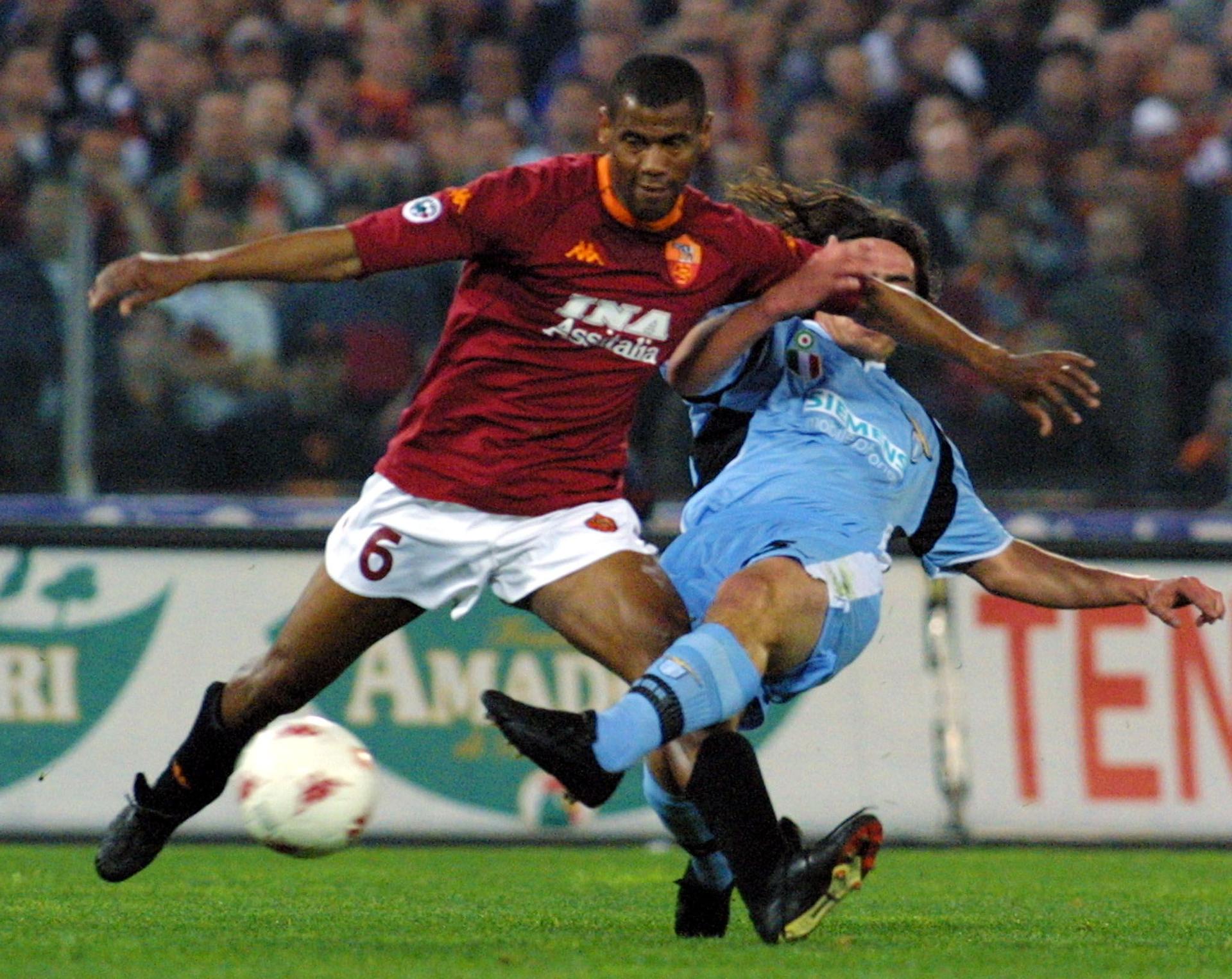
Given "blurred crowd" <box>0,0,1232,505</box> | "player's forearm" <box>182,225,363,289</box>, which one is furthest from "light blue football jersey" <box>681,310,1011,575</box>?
"blurred crowd" <box>0,0,1232,505</box>

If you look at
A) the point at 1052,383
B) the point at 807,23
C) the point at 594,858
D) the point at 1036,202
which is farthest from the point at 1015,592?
the point at 807,23

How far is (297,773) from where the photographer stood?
501 centimetres

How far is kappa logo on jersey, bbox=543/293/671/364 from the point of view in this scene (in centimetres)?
491

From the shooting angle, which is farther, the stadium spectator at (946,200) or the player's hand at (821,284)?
the stadium spectator at (946,200)

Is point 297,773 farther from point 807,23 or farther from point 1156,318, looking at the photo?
point 807,23

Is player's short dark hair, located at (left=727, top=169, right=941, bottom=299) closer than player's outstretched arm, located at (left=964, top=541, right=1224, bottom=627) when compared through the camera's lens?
No

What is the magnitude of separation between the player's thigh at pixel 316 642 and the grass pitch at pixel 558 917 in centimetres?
58

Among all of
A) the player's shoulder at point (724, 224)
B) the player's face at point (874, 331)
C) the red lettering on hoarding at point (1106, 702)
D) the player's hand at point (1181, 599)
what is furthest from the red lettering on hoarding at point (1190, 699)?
the player's shoulder at point (724, 224)

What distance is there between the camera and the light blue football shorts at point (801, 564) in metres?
4.89

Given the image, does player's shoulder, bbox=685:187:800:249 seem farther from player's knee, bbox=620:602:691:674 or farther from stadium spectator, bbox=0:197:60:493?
stadium spectator, bbox=0:197:60:493

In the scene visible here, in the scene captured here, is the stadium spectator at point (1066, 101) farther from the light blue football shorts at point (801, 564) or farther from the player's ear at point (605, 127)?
the player's ear at point (605, 127)

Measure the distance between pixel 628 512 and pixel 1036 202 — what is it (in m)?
5.06

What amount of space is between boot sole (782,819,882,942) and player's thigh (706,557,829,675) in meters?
0.47

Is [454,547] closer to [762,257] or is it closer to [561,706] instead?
[762,257]
